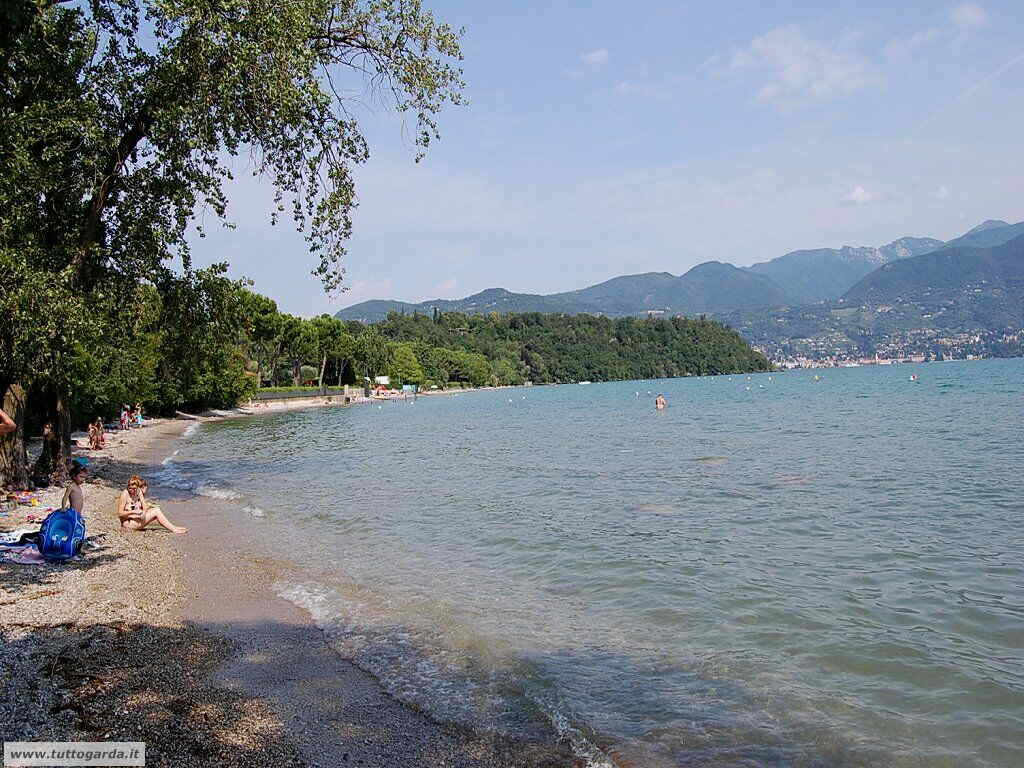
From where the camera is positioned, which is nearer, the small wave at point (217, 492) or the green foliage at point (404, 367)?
the small wave at point (217, 492)

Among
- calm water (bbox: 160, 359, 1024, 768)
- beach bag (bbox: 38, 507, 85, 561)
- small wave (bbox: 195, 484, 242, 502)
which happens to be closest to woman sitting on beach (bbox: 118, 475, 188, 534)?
calm water (bbox: 160, 359, 1024, 768)

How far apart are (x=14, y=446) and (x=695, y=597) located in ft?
52.6

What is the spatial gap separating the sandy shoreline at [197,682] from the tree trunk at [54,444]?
403 inches

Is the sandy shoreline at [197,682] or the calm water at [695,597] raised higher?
the sandy shoreline at [197,682]

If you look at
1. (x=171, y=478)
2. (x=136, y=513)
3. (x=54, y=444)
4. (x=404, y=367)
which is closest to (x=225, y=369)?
(x=171, y=478)

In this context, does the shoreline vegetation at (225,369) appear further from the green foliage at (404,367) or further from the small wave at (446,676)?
the small wave at (446,676)

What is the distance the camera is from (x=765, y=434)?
1291 inches

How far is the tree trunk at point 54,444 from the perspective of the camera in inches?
765

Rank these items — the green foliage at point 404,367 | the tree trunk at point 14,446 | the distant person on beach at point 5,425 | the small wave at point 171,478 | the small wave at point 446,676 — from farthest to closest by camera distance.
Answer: the green foliage at point 404,367, the small wave at point 171,478, the tree trunk at point 14,446, the distant person on beach at point 5,425, the small wave at point 446,676

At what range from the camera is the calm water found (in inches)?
247

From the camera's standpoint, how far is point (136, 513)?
14.6 m

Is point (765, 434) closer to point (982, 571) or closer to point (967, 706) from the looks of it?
point (982, 571)

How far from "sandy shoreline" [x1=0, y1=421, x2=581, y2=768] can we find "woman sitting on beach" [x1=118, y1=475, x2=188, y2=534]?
143 inches

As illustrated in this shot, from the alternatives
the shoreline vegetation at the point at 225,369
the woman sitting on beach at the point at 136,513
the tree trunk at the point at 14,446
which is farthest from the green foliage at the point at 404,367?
the woman sitting on beach at the point at 136,513
